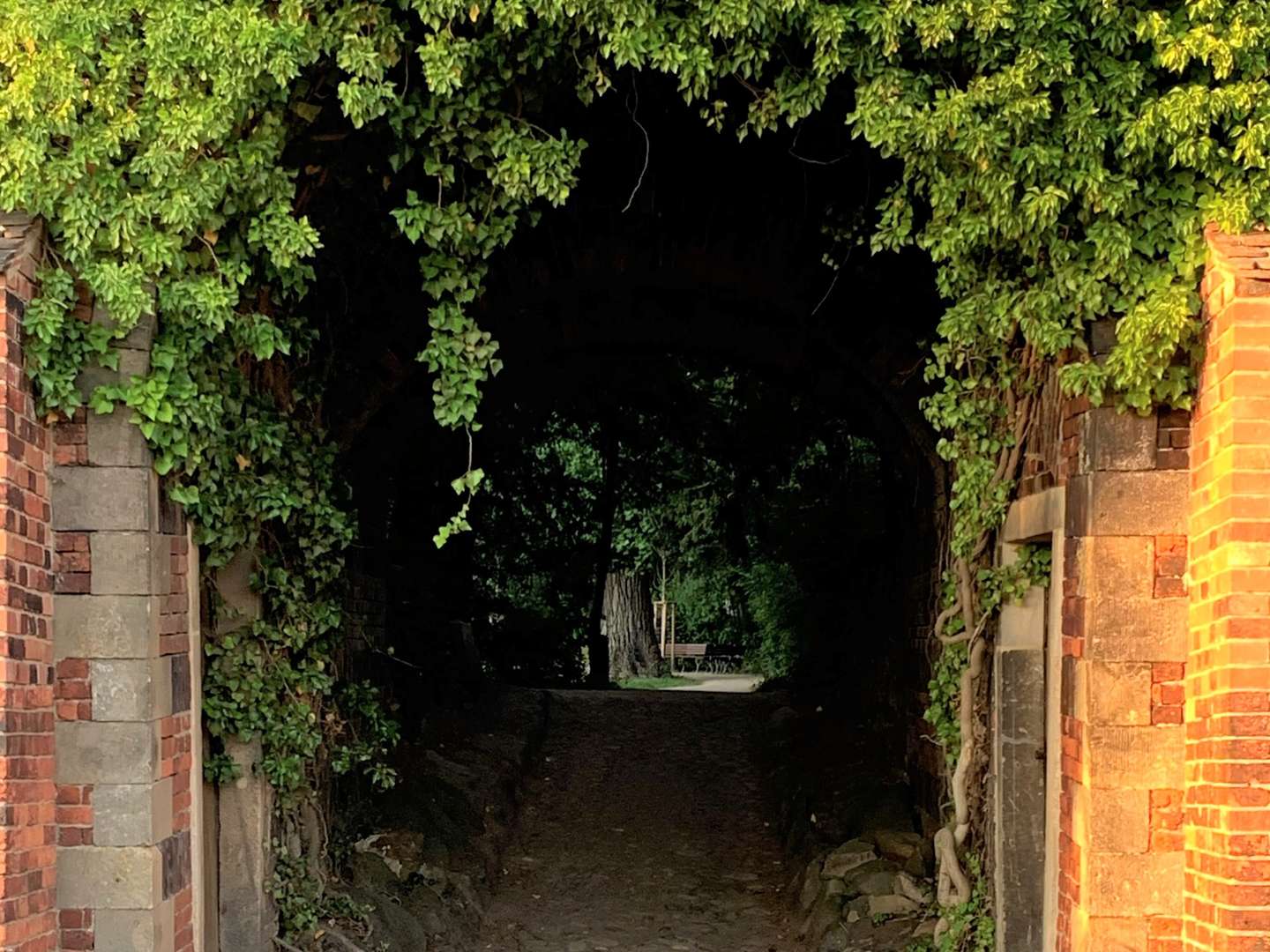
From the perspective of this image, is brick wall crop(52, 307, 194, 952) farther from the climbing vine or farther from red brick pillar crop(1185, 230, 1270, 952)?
red brick pillar crop(1185, 230, 1270, 952)

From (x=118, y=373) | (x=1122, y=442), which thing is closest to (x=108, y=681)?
(x=118, y=373)

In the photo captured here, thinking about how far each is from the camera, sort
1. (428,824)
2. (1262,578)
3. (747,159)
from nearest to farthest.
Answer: (1262,578) → (747,159) → (428,824)

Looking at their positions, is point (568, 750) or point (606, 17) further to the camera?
point (568, 750)

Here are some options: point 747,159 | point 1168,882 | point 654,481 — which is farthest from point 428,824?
point 654,481

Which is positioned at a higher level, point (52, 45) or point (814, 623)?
point (52, 45)

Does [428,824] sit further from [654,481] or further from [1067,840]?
[654,481]

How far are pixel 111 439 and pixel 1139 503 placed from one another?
12.8ft

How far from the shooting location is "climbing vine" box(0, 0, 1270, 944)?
4516 mm

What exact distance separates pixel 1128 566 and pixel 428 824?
19.9 ft

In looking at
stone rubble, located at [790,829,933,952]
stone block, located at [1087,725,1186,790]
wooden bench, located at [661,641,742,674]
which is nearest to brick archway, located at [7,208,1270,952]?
stone block, located at [1087,725,1186,790]

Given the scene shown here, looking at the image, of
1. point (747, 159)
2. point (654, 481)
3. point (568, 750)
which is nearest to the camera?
point (747, 159)

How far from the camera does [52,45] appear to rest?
4.54m

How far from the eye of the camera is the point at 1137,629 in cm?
470

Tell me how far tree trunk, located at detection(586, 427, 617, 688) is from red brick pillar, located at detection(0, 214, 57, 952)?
1225 centimetres
